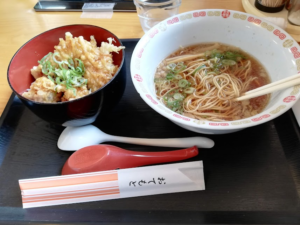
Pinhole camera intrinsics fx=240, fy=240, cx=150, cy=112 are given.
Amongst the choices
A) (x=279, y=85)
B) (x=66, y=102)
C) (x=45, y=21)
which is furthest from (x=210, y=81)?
(x=45, y=21)

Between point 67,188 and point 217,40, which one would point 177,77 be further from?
point 67,188

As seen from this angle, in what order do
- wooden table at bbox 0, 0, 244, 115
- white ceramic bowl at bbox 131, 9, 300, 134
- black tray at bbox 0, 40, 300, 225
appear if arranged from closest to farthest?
black tray at bbox 0, 40, 300, 225, white ceramic bowl at bbox 131, 9, 300, 134, wooden table at bbox 0, 0, 244, 115

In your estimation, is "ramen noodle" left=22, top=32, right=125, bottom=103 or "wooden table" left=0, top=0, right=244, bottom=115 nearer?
"ramen noodle" left=22, top=32, right=125, bottom=103

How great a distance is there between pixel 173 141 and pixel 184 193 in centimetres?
19

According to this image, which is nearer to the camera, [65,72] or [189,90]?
[65,72]

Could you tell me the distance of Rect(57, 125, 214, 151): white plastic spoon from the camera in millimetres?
883

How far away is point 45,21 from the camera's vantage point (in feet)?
5.23

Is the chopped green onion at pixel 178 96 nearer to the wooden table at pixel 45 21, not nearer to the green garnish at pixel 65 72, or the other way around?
the green garnish at pixel 65 72

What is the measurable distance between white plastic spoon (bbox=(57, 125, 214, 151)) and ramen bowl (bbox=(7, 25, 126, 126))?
40 mm

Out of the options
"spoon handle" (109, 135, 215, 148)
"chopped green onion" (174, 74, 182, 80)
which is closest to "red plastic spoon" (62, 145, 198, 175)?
"spoon handle" (109, 135, 215, 148)

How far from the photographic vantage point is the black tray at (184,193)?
29.6 inches

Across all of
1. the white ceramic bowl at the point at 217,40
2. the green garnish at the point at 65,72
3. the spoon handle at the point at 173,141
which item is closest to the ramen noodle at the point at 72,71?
the green garnish at the point at 65,72

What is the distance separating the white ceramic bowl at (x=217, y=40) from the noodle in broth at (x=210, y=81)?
37 mm

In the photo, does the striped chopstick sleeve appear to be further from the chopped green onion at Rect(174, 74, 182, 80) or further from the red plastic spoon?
the chopped green onion at Rect(174, 74, 182, 80)
